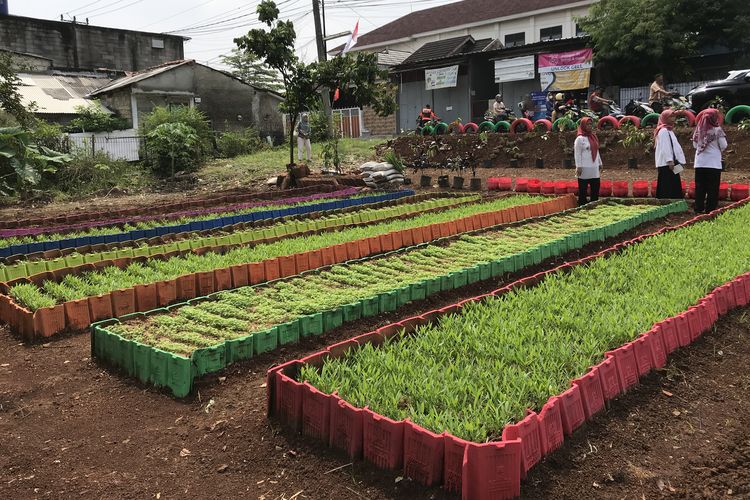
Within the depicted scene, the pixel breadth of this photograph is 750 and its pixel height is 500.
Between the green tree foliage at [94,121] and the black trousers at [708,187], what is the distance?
2040 cm

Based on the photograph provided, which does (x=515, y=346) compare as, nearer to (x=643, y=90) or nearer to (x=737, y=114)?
(x=737, y=114)

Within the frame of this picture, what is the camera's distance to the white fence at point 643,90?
20656 mm

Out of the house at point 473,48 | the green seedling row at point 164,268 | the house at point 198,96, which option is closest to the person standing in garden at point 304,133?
the house at point 198,96

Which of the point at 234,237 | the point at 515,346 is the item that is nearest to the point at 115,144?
the point at 234,237

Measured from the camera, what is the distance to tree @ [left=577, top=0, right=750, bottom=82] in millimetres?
20031

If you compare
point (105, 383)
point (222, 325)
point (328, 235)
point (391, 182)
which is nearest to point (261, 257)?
point (328, 235)

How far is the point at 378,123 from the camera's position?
30219 mm

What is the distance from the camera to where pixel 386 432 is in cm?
299

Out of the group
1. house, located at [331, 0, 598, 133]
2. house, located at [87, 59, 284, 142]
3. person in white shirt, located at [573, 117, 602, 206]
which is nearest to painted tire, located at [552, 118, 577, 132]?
person in white shirt, located at [573, 117, 602, 206]

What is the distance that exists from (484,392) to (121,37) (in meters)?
37.1

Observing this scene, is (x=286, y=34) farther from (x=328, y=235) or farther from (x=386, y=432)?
(x=386, y=432)

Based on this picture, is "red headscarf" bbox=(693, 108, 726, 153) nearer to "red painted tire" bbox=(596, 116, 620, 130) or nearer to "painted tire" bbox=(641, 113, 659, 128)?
"painted tire" bbox=(641, 113, 659, 128)

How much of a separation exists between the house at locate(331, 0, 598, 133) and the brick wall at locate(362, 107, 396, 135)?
0.34 feet

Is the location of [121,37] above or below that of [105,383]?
above
